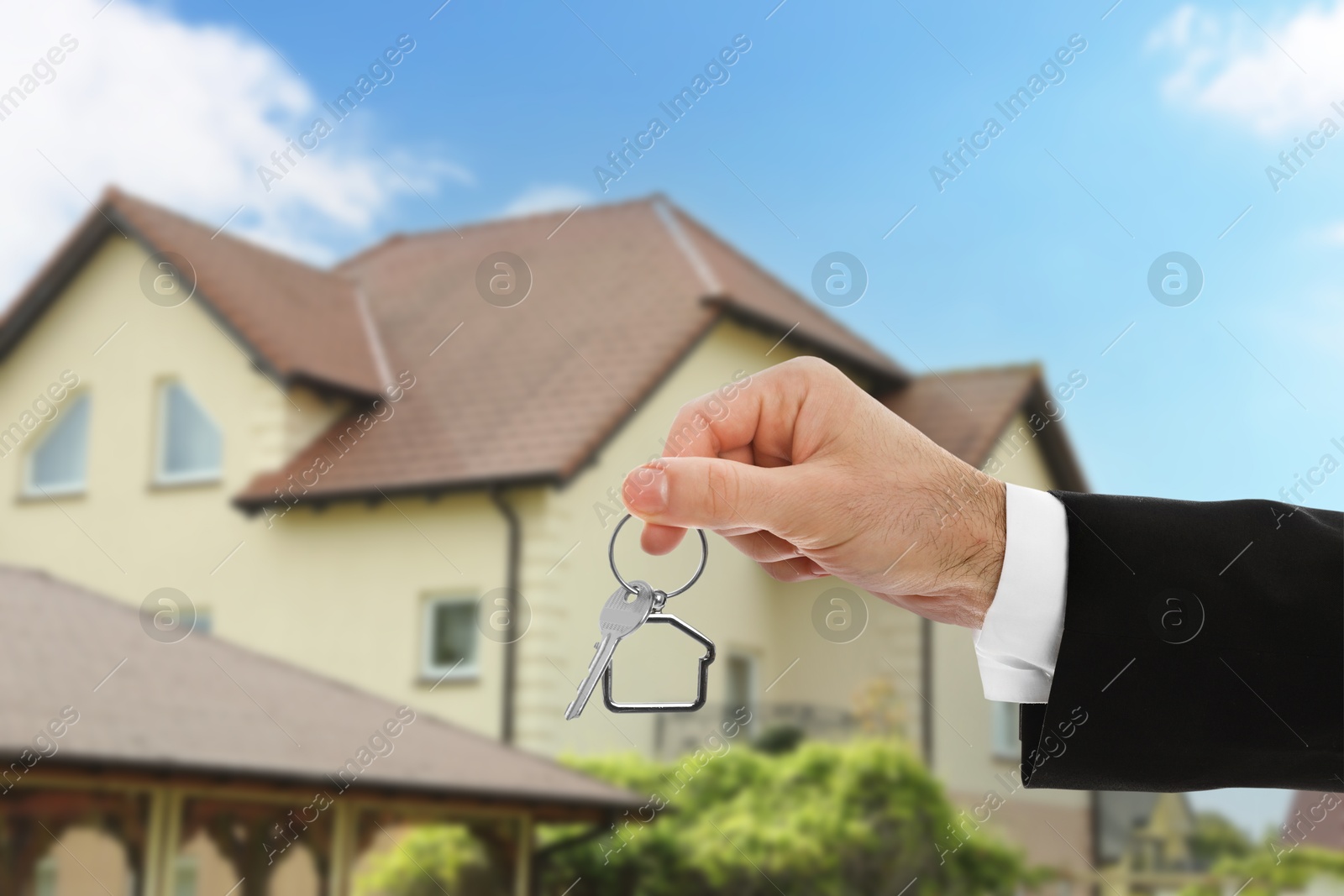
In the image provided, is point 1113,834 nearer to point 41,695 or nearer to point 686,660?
point 686,660

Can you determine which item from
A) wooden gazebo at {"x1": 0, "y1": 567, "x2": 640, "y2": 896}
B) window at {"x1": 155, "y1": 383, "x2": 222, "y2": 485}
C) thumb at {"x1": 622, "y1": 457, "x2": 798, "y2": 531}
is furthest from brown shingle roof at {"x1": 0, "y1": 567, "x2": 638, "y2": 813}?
thumb at {"x1": 622, "y1": 457, "x2": 798, "y2": 531}

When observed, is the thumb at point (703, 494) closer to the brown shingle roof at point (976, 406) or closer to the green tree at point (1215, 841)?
the brown shingle roof at point (976, 406)

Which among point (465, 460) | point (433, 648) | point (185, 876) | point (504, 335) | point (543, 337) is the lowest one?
point (185, 876)

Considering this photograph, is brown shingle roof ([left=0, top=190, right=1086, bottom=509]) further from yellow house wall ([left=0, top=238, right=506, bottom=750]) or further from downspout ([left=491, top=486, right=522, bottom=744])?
downspout ([left=491, top=486, right=522, bottom=744])

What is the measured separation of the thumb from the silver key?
0.25ft

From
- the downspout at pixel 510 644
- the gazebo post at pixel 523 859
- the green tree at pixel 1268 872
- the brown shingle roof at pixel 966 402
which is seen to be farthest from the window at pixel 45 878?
the green tree at pixel 1268 872

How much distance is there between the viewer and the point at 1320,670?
1.30 metres

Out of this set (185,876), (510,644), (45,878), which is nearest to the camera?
(45,878)

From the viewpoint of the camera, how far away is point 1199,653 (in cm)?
133

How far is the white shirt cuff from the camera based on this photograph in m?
1.39

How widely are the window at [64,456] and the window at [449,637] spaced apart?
15.8 feet

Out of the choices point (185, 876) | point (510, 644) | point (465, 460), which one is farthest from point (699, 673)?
point (465, 460)

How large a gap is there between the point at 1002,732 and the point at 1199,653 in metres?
15.3

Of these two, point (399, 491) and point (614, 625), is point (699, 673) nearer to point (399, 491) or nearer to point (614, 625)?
point (614, 625)
